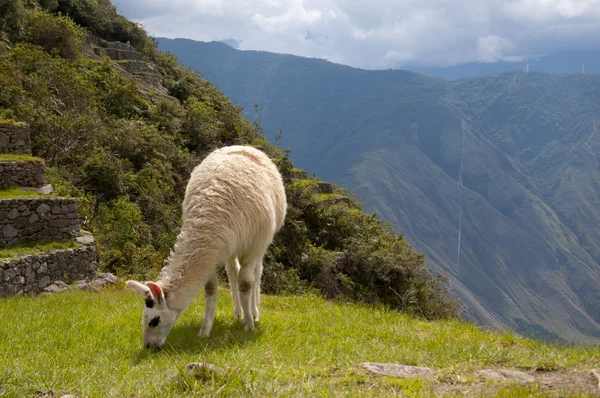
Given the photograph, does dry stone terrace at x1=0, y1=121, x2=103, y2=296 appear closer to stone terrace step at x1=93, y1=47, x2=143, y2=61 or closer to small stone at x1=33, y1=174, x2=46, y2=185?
small stone at x1=33, y1=174, x2=46, y2=185

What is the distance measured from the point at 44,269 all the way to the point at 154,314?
7.02 m

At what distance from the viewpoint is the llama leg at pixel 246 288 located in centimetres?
690

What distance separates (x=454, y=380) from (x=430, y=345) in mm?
1744

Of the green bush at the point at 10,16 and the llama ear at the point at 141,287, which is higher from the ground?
the green bush at the point at 10,16

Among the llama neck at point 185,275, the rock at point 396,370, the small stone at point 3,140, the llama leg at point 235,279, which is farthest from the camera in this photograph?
the small stone at point 3,140

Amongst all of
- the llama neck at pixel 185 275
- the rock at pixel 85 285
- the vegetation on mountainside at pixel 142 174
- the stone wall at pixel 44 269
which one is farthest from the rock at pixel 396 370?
the stone wall at pixel 44 269

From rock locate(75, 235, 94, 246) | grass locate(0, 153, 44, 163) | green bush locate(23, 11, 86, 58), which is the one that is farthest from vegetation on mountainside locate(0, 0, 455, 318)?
grass locate(0, 153, 44, 163)

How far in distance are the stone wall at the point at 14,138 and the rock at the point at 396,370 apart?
45.8ft

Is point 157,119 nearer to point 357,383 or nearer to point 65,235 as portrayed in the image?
point 65,235

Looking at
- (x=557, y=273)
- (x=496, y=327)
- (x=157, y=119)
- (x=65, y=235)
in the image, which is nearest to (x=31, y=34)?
(x=157, y=119)

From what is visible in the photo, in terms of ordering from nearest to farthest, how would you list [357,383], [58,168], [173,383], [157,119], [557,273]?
[173,383], [357,383], [58,168], [157,119], [557,273]

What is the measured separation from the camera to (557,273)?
191 meters

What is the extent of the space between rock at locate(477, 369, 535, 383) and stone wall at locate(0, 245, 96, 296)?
1006 cm

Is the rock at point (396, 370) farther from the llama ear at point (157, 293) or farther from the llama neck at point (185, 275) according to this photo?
the llama ear at point (157, 293)
